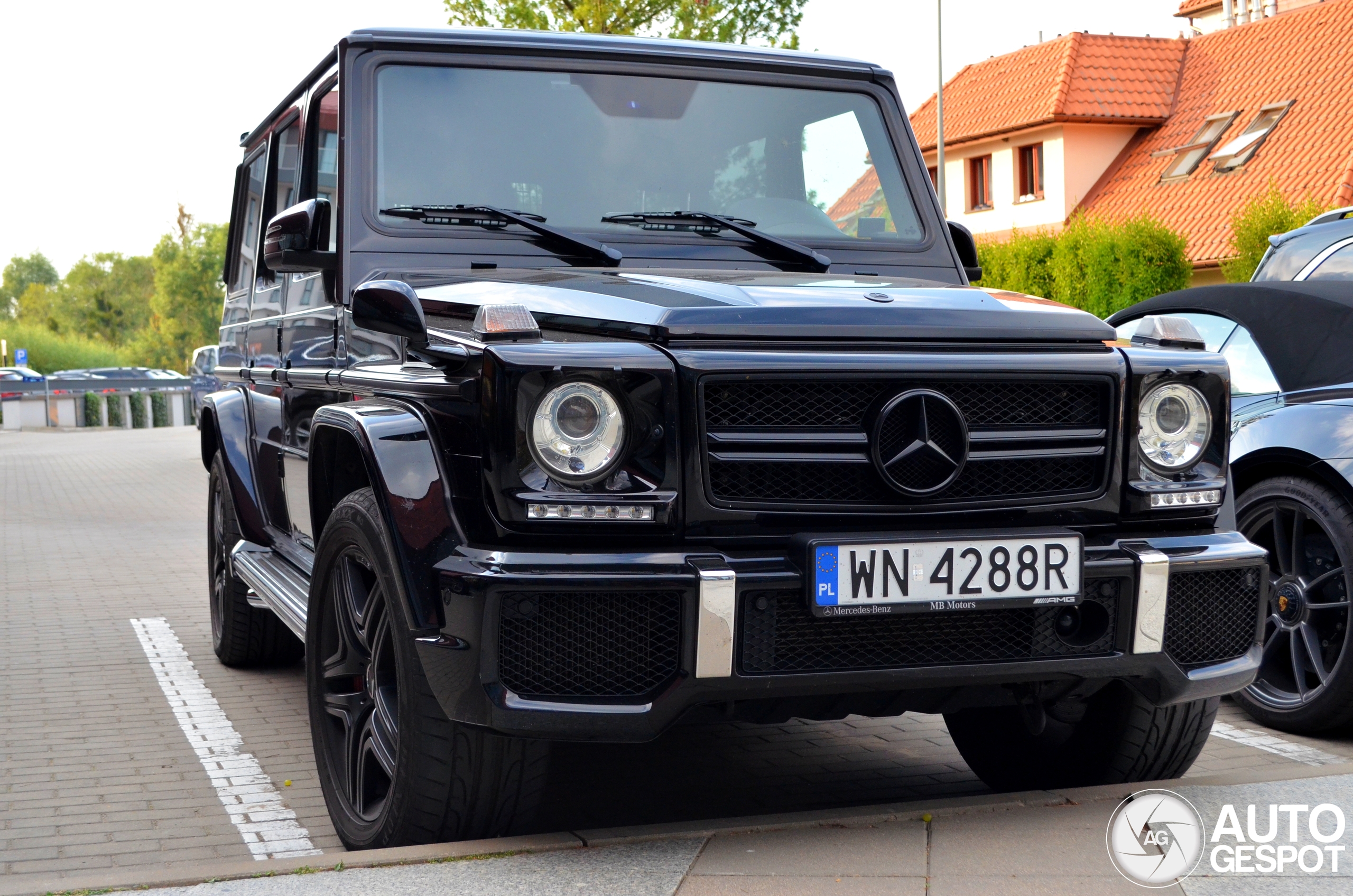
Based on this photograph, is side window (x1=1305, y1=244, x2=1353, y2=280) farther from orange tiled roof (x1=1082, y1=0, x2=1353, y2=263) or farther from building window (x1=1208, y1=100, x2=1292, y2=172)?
building window (x1=1208, y1=100, x2=1292, y2=172)

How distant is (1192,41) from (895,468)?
123 ft

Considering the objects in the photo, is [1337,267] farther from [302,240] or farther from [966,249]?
[302,240]

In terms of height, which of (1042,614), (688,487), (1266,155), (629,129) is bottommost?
(1042,614)

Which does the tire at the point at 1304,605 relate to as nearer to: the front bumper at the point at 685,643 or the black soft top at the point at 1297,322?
the black soft top at the point at 1297,322

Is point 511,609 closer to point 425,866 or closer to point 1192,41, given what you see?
point 425,866

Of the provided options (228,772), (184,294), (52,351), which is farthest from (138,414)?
(228,772)

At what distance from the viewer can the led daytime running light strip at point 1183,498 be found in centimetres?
341

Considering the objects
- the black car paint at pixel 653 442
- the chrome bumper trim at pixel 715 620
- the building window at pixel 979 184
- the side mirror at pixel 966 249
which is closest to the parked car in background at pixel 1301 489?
the side mirror at pixel 966 249

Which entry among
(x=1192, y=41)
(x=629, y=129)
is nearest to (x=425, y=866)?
(x=629, y=129)

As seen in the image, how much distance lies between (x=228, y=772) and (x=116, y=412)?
4586cm

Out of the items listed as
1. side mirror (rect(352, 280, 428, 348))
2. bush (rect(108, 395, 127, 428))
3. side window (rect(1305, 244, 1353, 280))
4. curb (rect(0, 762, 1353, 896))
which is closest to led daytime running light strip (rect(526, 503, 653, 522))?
side mirror (rect(352, 280, 428, 348))

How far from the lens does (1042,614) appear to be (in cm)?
326

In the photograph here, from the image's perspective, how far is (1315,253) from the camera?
6.28 metres

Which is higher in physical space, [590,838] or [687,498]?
[687,498]
